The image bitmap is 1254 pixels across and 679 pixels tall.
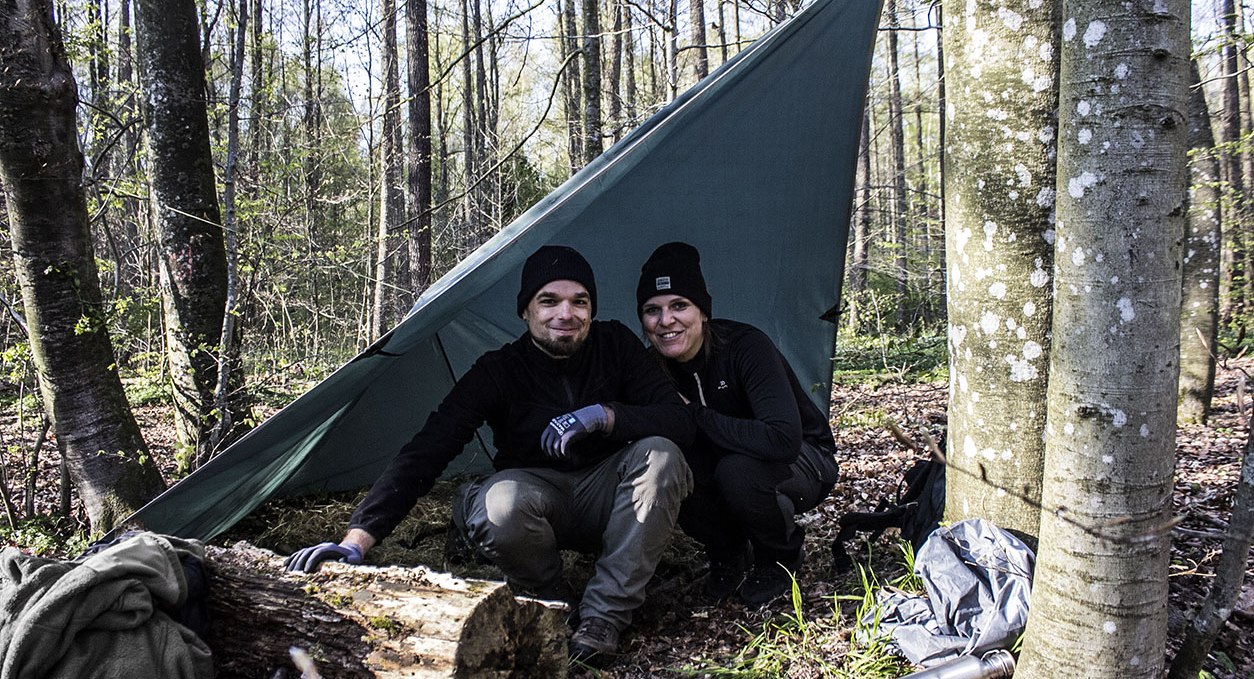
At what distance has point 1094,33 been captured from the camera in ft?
4.66

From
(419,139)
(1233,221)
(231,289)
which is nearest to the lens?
(231,289)

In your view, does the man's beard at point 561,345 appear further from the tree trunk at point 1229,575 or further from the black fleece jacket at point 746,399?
the tree trunk at point 1229,575

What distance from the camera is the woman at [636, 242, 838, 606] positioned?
2404mm

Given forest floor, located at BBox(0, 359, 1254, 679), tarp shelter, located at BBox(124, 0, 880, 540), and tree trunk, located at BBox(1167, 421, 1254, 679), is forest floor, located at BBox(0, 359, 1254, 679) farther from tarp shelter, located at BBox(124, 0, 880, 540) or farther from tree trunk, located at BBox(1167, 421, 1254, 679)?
tarp shelter, located at BBox(124, 0, 880, 540)

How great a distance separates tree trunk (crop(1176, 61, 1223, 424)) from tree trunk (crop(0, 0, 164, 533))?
201 inches

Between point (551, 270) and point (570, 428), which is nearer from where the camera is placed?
point (570, 428)

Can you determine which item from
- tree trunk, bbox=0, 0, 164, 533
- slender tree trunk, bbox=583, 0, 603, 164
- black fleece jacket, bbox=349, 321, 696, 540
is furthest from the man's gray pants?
slender tree trunk, bbox=583, 0, 603, 164

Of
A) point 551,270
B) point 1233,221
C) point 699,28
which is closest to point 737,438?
point 551,270

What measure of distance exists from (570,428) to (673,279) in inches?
25.1

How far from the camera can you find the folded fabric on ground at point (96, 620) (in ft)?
5.05

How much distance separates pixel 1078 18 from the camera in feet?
4.75

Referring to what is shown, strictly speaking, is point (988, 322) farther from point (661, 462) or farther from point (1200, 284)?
point (1200, 284)

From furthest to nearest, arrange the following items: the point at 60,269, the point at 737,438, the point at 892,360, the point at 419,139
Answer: the point at 892,360 < the point at 419,139 < the point at 60,269 < the point at 737,438

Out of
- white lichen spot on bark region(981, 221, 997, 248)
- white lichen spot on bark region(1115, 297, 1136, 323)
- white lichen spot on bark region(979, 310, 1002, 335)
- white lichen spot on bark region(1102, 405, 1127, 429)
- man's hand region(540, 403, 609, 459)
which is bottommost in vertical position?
man's hand region(540, 403, 609, 459)
